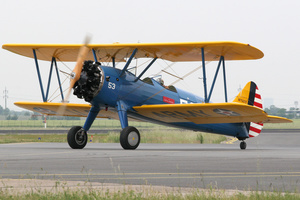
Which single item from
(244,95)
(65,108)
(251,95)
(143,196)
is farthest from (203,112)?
(143,196)

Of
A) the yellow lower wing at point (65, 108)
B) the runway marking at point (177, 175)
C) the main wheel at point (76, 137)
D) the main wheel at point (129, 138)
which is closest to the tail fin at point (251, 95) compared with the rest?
the yellow lower wing at point (65, 108)

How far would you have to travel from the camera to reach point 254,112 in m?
18.0

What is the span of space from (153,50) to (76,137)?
4283 mm

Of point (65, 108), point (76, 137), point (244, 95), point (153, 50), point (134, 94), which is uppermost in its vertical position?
point (153, 50)

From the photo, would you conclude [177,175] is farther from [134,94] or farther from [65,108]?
[65,108]

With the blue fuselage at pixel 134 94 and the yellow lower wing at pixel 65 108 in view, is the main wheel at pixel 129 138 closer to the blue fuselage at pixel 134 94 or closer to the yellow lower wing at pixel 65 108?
the blue fuselage at pixel 134 94

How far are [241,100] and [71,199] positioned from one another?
55.1 feet

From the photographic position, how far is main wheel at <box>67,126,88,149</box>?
683 inches

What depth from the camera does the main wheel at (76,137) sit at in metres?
17.4

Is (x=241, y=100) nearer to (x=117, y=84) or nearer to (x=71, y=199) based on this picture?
(x=117, y=84)

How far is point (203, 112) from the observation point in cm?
1831

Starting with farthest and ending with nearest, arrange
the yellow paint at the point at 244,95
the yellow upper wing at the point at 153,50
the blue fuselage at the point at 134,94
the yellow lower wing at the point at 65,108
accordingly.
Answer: the yellow paint at the point at 244,95, the yellow lower wing at the point at 65,108, the yellow upper wing at the point at 153,50, the blue fuselage at the point at 134,94

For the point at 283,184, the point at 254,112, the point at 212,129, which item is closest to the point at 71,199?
the point at 283,184

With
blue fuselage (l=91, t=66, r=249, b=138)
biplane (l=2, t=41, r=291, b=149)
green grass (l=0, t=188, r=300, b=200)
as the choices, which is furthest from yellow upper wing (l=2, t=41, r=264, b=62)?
green grass (l=0, t=188, r=300, b=200)
